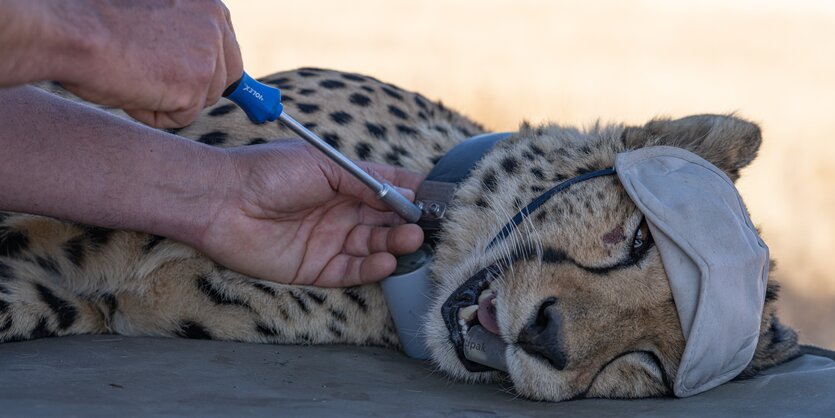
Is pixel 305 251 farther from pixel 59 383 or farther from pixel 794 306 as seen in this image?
pixel 794 306

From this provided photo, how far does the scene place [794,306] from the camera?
573cm

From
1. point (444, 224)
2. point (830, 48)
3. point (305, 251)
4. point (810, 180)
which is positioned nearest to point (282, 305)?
point (305, 251)

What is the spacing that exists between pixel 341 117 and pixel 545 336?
1121 mm

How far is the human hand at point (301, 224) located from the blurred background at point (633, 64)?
294 centimetres

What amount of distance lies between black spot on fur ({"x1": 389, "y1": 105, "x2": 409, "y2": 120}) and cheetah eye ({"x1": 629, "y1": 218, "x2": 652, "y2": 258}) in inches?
40.0

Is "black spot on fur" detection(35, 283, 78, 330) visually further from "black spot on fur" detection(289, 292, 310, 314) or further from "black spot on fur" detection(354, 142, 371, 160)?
"black spot on fur" detection(354, 142, 371, 160)

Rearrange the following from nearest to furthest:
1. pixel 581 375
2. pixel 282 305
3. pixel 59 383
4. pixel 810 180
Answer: pixel 59 383
pixel 581 375
pixel 282 305
pixel 810 180

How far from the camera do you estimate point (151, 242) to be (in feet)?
9.84

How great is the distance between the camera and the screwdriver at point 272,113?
2590 millimetres

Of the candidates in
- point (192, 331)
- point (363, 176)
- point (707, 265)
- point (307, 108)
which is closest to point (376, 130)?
point (307, 108)

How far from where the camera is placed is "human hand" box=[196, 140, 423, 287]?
115 inches

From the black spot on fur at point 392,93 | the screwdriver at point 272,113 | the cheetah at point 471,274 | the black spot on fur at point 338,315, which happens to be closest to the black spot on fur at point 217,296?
the cheetah at point 471,274

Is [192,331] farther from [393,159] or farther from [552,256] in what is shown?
[552,256]

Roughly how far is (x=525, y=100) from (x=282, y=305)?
5.18 meters
